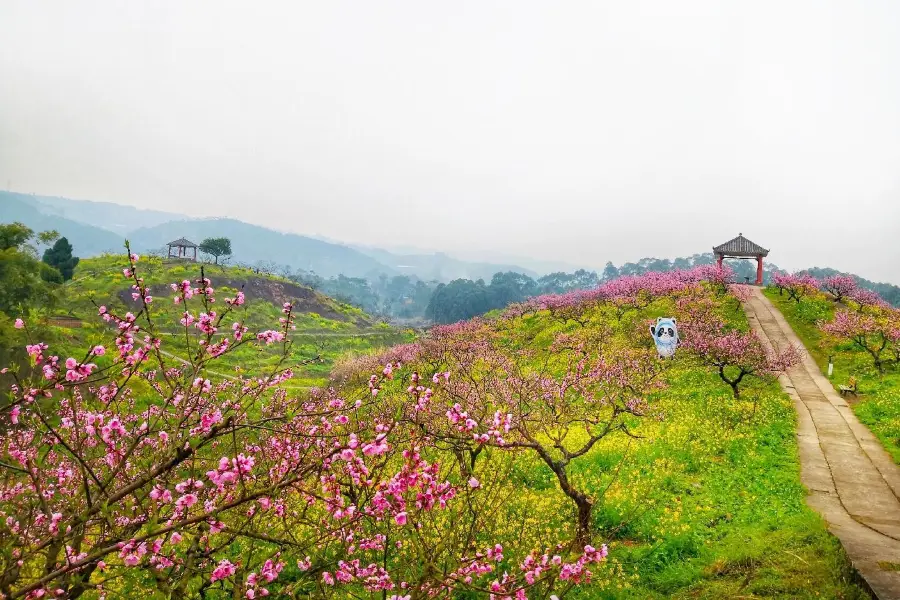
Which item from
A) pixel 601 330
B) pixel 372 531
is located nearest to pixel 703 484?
pixel 372 531

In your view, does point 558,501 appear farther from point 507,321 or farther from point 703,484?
point 507,321

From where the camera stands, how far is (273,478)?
9.56 meters

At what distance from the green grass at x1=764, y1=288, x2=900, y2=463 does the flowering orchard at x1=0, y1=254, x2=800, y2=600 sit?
6.32 m

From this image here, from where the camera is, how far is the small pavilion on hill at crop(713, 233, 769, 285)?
147ft

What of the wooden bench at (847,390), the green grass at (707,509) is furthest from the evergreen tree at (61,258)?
the wooden bench at (847,390)

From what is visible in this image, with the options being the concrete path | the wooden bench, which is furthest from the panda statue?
the wooden bench

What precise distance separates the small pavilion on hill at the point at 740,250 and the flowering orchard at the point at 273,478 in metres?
17.7

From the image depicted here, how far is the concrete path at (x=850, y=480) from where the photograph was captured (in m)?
9.10

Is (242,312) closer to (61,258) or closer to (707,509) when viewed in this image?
(61,258)

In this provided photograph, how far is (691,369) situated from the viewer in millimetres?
27031

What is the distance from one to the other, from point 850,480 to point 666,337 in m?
16.1

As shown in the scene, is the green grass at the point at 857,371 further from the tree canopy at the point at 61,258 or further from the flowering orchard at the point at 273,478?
the tree canopy at the point at 61,258

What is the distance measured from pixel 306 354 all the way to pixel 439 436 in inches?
2101

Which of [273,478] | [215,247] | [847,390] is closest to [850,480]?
[847,390]
